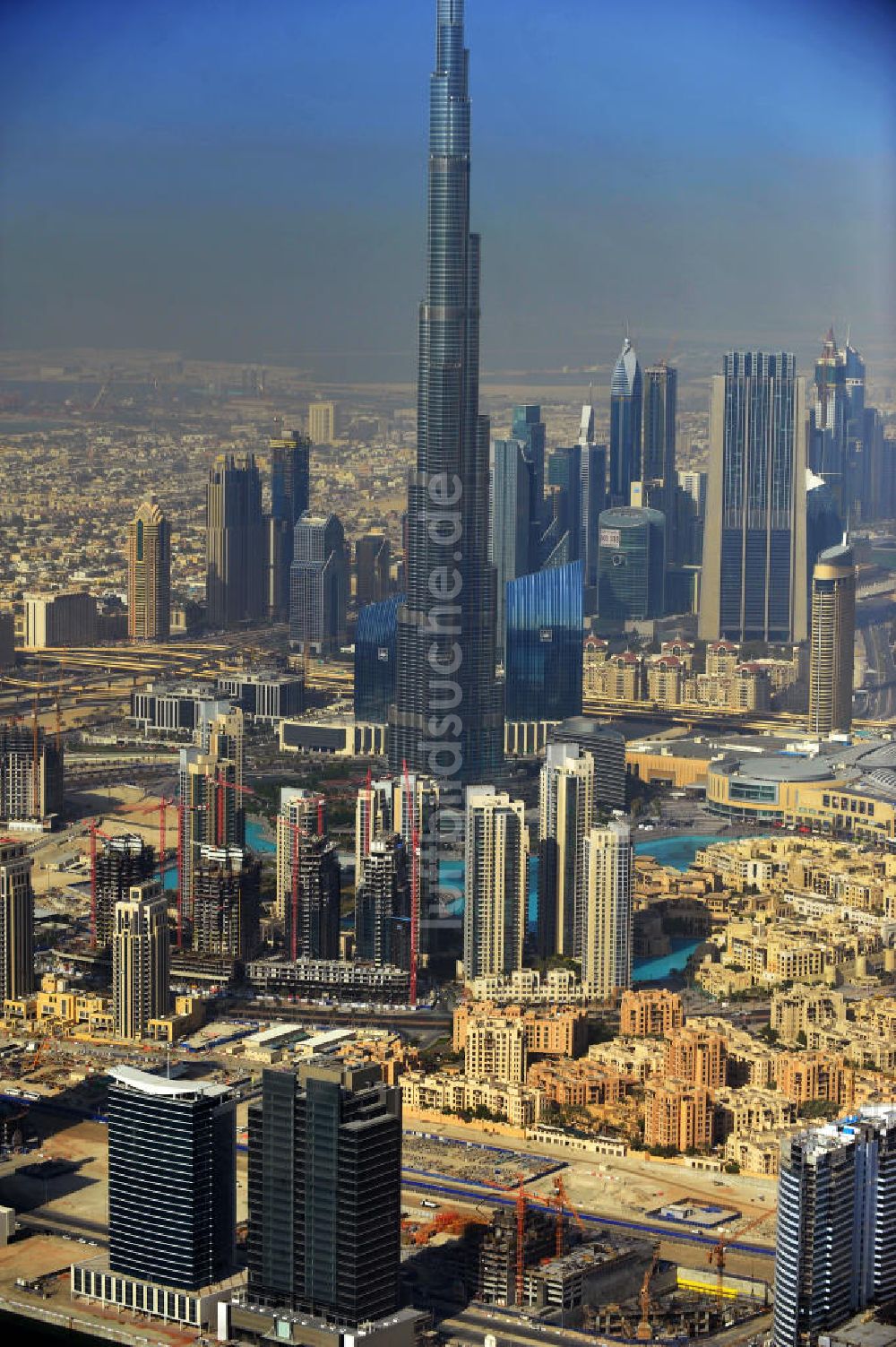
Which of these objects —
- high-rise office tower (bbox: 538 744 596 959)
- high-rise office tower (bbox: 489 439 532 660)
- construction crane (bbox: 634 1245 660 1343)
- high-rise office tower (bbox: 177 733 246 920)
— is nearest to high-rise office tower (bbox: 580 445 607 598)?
high-rise office tower (bbox: 489 439 532 660)

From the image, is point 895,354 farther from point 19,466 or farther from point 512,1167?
point 512,1167

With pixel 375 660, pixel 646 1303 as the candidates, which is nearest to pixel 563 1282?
pixel 646 1303

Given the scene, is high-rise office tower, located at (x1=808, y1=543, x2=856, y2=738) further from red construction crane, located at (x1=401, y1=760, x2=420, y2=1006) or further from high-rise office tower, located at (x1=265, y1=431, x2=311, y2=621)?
red construction crane, located at (x1=401, y1=760, x2=420, y2=1006)

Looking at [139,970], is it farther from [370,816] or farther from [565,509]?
[565,509]

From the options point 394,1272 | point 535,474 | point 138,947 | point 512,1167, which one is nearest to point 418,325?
point 535,474

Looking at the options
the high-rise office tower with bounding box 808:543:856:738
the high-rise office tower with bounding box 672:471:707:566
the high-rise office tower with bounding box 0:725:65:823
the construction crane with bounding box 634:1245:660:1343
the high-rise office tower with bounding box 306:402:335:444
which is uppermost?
the high-rise office tower with bounding box 306:402:335:444
